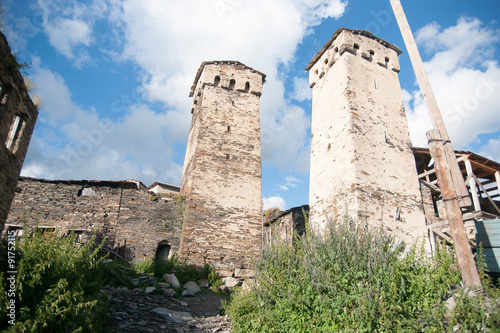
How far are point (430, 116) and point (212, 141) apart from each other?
30.1 ft

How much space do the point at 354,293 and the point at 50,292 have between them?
455 cm

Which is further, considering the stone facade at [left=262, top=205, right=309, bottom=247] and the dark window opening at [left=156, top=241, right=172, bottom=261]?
the stone facade at [left=262, top=205, right=309, bottom=247]

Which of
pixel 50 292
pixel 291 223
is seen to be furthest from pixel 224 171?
pixel 50 292

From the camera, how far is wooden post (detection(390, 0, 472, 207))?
5.80m

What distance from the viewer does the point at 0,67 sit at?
6.66 metres

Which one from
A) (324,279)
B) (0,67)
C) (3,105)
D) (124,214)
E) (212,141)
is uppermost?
(212,141)

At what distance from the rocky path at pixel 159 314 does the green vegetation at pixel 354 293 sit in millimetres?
876

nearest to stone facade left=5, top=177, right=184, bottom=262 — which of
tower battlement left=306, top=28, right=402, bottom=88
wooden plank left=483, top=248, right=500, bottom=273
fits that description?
tower battlement left=306, top=28, right=402, bottom=88

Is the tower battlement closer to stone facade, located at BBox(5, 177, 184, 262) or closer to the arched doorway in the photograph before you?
stone facade, located at BBox(5, 177, 184, 262)

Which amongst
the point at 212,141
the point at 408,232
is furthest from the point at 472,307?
the point at 212,141

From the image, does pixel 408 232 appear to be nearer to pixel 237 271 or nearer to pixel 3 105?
pixel 237 271

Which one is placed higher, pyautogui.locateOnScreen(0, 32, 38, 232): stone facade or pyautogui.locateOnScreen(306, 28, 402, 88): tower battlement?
pyautogui.locateOnScreen(306, 28, 402, 88): tower battlement

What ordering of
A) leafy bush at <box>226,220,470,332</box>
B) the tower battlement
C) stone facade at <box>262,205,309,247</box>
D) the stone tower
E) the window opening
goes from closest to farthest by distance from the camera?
leafy bush at <box>226,220,470,332</box> → the window opening → the tower battlement → the stone tower → stone facade at <box>262,205,309,247</box>

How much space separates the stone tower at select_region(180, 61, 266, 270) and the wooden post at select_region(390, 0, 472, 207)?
7.67 metres
